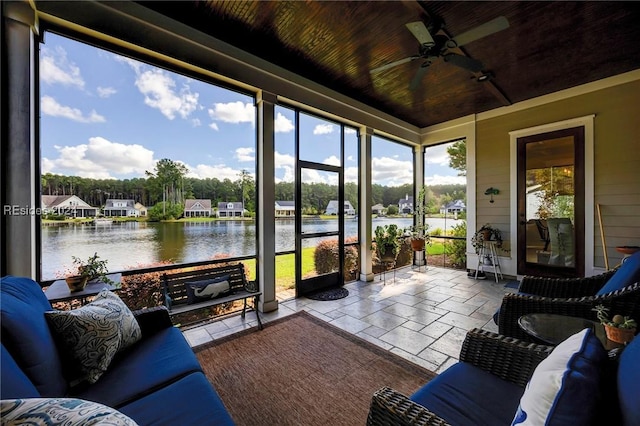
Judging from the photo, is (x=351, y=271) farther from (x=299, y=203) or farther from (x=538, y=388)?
(x=538, y=388)

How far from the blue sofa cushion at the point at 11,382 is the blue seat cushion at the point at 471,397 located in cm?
158

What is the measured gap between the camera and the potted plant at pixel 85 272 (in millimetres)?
2107

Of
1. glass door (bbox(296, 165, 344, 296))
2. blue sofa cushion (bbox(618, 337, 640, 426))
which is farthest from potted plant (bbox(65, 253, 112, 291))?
blue sofa cushion (bbox(618, 337, 640, 426))

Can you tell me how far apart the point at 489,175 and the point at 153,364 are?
600cm

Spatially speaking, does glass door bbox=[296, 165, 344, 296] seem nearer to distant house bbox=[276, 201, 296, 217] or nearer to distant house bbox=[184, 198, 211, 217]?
distant house bbox=[276, 201, 296, 217]

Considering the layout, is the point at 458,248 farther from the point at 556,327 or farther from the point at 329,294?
the point at 556,327

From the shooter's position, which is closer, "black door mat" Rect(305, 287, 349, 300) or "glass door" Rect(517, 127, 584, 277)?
"black door mat" Rect(305, 287, 349, 300)

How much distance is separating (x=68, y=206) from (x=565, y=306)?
14.4ft

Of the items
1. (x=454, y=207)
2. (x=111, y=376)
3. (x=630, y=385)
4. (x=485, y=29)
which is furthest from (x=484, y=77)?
(x=111, y=376)

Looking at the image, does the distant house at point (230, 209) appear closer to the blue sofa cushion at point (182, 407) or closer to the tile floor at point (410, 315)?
the tile floor at point (410, 315)

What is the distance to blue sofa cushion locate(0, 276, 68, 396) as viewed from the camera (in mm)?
1054

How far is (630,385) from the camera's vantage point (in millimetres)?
770

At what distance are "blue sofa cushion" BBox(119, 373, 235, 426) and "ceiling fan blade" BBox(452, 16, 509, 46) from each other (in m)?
3.35

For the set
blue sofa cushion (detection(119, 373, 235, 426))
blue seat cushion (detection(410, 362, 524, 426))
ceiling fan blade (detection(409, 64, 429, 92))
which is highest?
ceiling fan blade (detection(409, 64, 429, 92))
